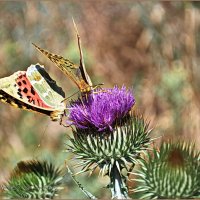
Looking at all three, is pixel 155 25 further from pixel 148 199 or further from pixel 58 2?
pixel 148 199

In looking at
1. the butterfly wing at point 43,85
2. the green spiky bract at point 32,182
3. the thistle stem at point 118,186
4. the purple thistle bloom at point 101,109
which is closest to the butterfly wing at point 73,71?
the purple thistle bloom at point 101,109

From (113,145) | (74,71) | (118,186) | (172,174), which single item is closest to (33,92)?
(74,71)

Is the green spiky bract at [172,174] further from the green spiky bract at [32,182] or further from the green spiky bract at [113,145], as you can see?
the green spiky bract at [32,182]

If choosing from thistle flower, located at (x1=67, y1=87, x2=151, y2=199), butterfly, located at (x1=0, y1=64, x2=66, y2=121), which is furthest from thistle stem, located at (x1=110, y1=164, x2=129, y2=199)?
butterfly, located at (x1=0, y1=64, x2=66, y2=121)

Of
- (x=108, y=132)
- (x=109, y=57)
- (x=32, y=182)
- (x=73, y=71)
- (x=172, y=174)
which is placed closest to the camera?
(x=172, y=174)

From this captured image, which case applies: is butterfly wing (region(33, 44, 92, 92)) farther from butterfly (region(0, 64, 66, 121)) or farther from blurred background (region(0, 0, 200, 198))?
blurred background (region(0, 0, 200, 198))

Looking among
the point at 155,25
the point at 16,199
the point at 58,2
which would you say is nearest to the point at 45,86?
the point at 16,199

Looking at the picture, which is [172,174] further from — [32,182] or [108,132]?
[32,182]
